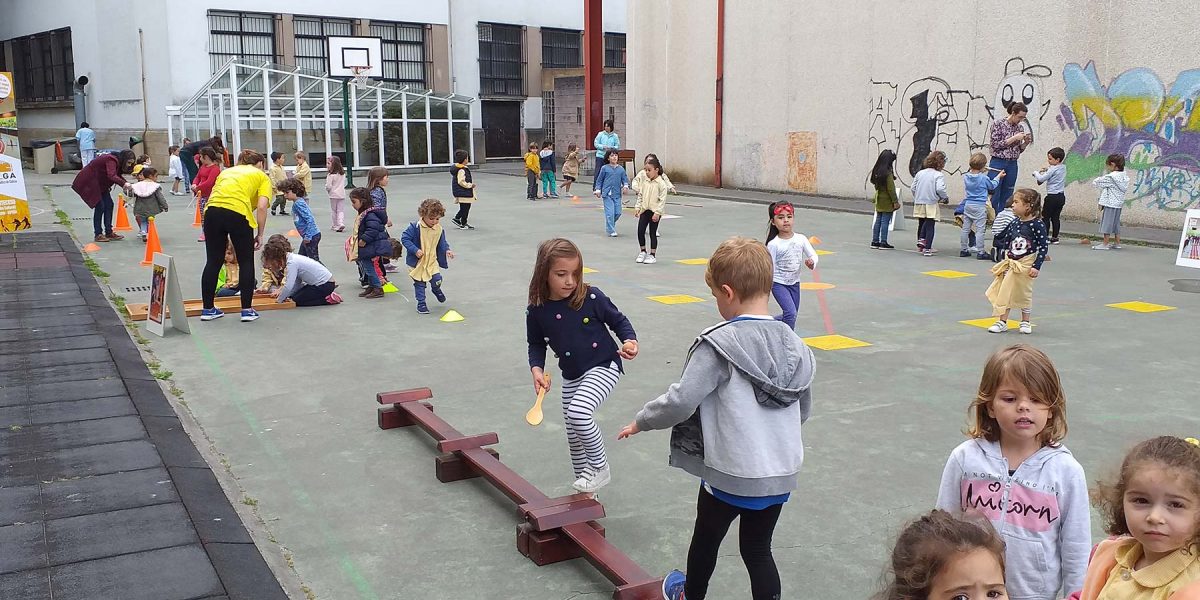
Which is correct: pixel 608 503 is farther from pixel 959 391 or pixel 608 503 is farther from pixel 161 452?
pixel 959 391

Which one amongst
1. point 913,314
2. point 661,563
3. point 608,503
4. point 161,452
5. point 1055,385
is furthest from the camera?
point 913,314

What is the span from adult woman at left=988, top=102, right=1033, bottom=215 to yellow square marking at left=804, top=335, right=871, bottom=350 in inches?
327

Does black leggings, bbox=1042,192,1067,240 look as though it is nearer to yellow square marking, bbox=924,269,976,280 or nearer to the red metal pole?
yellow square marking, bbox=924,269,976,280

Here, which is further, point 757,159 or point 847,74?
point 757,159

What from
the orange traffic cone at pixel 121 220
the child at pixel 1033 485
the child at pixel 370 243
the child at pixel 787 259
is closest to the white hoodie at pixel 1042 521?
the child at pixel 1033 485

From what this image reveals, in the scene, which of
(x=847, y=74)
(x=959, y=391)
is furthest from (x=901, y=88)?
(x=959, y=391)

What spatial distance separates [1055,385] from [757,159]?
2480 centimetres

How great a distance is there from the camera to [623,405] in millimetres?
7199

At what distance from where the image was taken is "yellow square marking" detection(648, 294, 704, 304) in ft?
37.5

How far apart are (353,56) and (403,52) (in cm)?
677

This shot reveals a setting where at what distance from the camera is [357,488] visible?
5625 millimetres

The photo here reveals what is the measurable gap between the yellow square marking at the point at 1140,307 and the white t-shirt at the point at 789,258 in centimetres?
478

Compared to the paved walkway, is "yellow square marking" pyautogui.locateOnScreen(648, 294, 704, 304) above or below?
above

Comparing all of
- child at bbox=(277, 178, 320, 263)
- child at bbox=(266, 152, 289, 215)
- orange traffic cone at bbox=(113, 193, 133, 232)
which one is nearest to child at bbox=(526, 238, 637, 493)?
child at bbox=(277, 178, 320, 263)
